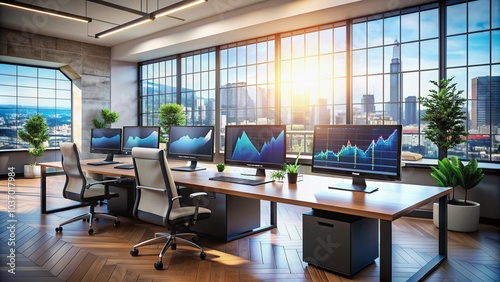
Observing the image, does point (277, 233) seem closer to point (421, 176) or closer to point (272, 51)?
point (421, 176)

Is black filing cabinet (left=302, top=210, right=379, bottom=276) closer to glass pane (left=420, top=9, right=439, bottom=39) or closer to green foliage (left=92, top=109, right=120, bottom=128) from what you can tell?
glass pane (left=420, top=9, right=439, bottom=39)

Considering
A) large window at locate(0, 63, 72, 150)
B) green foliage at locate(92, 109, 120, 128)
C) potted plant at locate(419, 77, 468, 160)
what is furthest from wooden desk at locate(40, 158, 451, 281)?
large window at locate(0, 63, 72, 150)

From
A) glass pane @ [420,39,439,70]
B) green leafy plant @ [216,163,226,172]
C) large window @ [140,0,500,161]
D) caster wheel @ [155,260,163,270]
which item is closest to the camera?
caster wheel @ [155,260,163,270]

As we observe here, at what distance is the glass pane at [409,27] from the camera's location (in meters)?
5.00

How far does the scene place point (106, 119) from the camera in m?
8.79

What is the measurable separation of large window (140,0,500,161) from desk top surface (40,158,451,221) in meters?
2.41

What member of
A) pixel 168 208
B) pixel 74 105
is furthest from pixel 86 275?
pixel 74 105

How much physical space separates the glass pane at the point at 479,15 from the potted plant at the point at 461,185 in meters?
1.75

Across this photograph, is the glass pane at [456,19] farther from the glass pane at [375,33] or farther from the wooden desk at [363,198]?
the wooden desk at [363,198]

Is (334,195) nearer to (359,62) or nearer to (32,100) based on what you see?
(359,62)

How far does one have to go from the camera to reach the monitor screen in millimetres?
4363

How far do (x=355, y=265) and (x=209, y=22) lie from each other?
17.4 feet

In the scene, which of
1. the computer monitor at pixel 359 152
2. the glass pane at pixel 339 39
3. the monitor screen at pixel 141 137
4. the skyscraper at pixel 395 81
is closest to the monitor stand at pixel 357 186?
the computer monitor at pixel 359 152

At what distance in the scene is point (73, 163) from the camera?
12.8 feet
